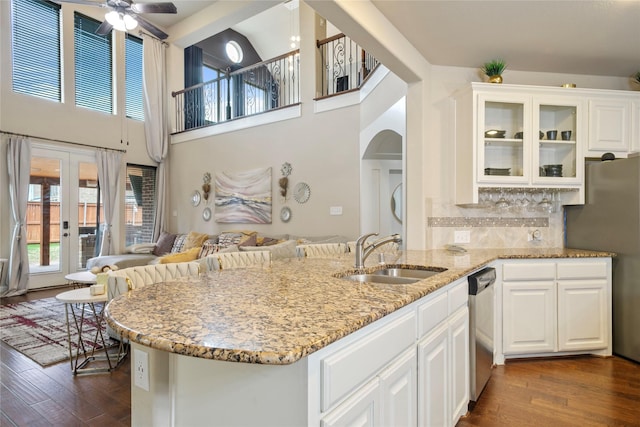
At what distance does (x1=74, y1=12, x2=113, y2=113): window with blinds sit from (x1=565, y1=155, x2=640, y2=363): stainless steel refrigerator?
761cm

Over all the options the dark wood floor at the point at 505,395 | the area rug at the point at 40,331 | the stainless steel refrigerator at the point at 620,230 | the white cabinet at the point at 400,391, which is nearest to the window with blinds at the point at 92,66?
the area rug at the point at 40,331

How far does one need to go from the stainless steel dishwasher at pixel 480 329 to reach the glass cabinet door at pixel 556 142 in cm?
130

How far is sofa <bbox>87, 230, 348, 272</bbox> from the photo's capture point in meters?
4.52

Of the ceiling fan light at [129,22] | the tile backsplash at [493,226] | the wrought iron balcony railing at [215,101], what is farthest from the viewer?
the wrought iron balcony railing at [215,101]

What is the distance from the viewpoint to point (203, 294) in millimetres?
1311

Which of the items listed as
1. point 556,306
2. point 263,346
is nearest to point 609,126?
point 556,306

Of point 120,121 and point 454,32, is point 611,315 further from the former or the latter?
point 120,121

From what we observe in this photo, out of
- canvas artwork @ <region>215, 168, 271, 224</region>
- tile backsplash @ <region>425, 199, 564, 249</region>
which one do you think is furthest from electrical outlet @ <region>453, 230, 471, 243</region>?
canvas artwork @ <region>215, 168, 271, 224</region>

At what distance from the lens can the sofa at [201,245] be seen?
4518 mm

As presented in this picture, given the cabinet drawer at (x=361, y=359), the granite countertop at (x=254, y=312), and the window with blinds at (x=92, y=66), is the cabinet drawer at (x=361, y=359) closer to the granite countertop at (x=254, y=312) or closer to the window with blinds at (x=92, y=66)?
the granite countertop at (x=254, y=312)

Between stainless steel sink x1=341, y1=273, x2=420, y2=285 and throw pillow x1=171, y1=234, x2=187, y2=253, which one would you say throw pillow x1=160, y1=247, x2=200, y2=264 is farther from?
throw pillow x1=171, y1=234, x2=187, y2=253

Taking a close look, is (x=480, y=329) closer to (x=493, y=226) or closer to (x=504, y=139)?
(x=493, y=226)

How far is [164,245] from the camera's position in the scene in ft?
21.2

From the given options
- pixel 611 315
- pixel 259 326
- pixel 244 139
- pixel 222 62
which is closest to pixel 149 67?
pixel 222 62
